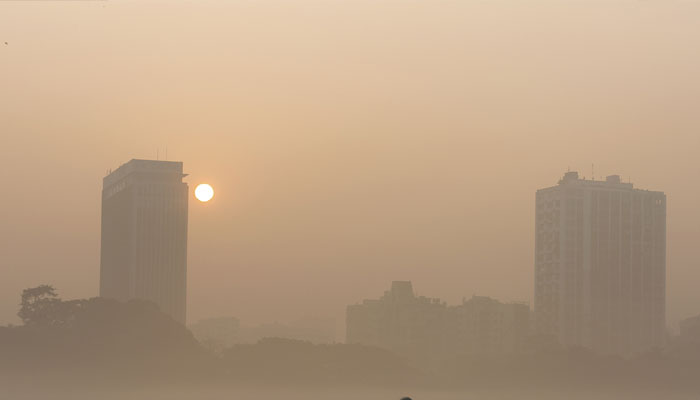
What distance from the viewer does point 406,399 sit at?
117 feet

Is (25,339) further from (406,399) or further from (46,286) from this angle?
(406,399)

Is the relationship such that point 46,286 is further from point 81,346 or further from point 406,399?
point 406,399

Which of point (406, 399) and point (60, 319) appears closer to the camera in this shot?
point (406, 399)

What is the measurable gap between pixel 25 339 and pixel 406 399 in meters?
174

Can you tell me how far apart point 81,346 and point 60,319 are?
5.90 meters

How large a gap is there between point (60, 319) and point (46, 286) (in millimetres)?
7873

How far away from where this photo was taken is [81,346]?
199m

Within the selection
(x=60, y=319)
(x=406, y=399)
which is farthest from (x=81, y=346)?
(x=406, y=399)

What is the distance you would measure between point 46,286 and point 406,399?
16416 centimetres

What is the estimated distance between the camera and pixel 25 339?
200 m

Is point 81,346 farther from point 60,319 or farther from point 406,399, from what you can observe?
point 406,399

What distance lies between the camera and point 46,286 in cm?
19175

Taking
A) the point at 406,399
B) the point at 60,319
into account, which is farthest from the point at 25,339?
the point at 406,399

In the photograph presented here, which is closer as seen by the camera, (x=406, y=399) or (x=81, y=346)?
(x=406, y=399)
